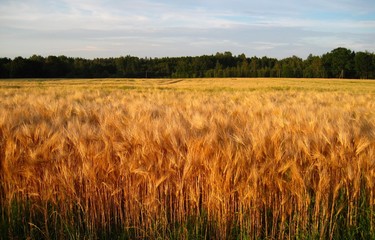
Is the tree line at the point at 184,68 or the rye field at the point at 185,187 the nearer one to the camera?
the rye field at the point at 185,187

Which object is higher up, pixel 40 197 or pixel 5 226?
pixel 40 197

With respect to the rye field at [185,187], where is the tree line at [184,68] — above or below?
above

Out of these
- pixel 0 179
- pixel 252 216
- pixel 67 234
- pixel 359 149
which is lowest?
pixel 67 234

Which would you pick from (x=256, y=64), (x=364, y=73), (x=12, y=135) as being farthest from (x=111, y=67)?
(x=12, y=135)

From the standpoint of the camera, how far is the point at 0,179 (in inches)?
116

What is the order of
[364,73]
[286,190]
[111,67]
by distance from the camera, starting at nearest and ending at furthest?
[286,190] → [364,73] → [111,67]

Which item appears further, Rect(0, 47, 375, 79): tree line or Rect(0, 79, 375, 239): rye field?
Rect(0, 47, 375, 79): tree line

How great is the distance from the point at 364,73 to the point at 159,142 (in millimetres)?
81198

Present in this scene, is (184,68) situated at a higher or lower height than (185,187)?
higher

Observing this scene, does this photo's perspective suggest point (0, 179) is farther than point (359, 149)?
Yes

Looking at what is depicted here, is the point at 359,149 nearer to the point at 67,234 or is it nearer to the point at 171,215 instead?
the point at 171,215

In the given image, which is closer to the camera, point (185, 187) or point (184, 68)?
point (185, 187)

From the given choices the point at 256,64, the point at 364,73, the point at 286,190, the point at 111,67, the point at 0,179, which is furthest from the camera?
the point at 256,64

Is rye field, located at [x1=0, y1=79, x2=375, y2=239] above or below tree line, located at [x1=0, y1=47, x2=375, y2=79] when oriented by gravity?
below
